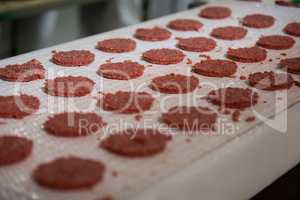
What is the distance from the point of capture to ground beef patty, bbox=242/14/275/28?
2.09m

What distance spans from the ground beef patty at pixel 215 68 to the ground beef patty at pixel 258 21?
0.49 m

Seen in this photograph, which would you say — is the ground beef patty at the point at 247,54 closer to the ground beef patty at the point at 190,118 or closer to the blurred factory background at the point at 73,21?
the ground beef patty at the point at 190,118

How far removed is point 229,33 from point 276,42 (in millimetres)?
203

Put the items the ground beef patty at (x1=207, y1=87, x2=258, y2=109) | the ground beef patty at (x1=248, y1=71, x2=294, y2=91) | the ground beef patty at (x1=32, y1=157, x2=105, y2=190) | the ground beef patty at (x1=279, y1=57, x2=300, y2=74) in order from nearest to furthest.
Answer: the ground beef patty at (x1=32, y1=157, x2=105, y2=190), the ground beef patty at (x1=207, y1=87, x2=258, y2=109), the ground beef patty at (x1=248, y1=71, x2=294, y2=91), the ground beef patty at (x1=279, y1=57, x2=300, y2=74)

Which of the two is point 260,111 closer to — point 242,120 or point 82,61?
point 242,120

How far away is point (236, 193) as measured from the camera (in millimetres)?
1203

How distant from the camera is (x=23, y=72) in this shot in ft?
5.07

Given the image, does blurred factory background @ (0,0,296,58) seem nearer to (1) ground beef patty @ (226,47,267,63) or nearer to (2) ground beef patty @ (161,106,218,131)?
(1) ground beef patty @ (226,47,267,63)

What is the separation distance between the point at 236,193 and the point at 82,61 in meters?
0.73

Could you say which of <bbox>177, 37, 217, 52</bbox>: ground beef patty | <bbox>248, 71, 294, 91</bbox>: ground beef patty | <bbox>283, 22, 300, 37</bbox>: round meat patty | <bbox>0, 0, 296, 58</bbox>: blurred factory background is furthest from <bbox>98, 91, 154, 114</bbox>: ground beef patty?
<bbox>0, 0, 296, 58</bbox>: blurred factory background

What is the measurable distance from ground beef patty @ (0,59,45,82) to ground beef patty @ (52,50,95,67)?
0.08 metres

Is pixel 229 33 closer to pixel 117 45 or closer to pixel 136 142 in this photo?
pixel 117 45

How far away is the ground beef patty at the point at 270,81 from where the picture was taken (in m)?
1.49

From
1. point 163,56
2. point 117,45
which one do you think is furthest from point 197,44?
point 117,45
